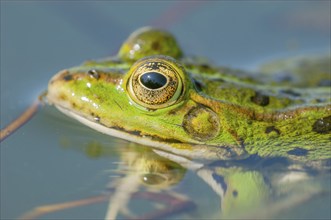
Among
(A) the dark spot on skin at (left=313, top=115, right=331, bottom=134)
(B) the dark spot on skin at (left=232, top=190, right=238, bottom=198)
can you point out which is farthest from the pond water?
(A) the dark spot on skin at (left=313, top=115, right=331, bottom=134)

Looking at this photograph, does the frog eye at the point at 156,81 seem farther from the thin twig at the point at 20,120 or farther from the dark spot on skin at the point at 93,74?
the thin twig at the point at 20,120

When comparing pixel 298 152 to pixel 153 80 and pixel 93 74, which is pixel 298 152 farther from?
pixel 93 74

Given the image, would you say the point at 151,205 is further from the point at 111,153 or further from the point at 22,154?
the point at 22,154

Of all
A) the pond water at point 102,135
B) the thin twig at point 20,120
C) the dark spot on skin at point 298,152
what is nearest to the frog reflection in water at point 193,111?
the dark spot on skin at point 298,152

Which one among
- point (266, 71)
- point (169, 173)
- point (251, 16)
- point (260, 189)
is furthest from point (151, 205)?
point (251, 16)

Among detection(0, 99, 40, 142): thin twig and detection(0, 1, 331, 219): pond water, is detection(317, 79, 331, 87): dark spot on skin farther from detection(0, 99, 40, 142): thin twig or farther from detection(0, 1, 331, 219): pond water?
detection(0, 99, 40, 142): thin twig

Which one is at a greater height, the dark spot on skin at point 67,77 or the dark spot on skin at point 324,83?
the dark spot on skin at point 324,83

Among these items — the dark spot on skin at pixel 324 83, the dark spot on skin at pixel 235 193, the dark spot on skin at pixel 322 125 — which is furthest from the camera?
the dark spot on skin at pixel 324 83

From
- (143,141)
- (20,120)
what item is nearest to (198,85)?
(143,141)

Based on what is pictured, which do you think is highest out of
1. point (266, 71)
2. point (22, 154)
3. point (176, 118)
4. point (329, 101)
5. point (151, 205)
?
point (266, 71)
